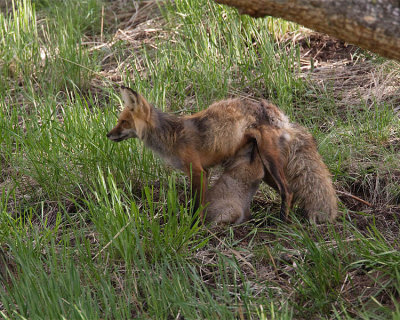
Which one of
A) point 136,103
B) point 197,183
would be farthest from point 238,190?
point 136,103

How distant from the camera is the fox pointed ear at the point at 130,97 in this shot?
511 cm

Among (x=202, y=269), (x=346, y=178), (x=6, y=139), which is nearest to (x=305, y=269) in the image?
(x=202, y=269)

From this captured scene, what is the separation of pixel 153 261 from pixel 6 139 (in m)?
2.50

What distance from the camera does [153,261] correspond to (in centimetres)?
443

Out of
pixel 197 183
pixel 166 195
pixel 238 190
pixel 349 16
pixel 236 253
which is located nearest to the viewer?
pixel 349 16

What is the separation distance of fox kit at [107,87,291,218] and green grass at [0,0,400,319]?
0.24 meters

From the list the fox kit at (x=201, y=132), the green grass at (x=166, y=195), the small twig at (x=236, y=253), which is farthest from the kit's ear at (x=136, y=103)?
the small twig at (x=236, y=253)

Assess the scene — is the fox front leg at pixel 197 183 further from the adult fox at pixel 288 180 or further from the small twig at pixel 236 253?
the small twig at pixel 236 253

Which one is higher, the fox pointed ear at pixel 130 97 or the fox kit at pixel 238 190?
the fox pointed ear at pixel 130 97

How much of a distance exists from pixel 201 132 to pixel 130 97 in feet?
2.24

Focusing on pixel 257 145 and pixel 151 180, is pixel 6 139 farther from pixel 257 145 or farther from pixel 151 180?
pixel 257 145

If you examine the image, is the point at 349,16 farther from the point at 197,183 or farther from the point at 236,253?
the point at 197,183

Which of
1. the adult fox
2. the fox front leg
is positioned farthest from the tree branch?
the fox front leg

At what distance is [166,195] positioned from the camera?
5547 mm
